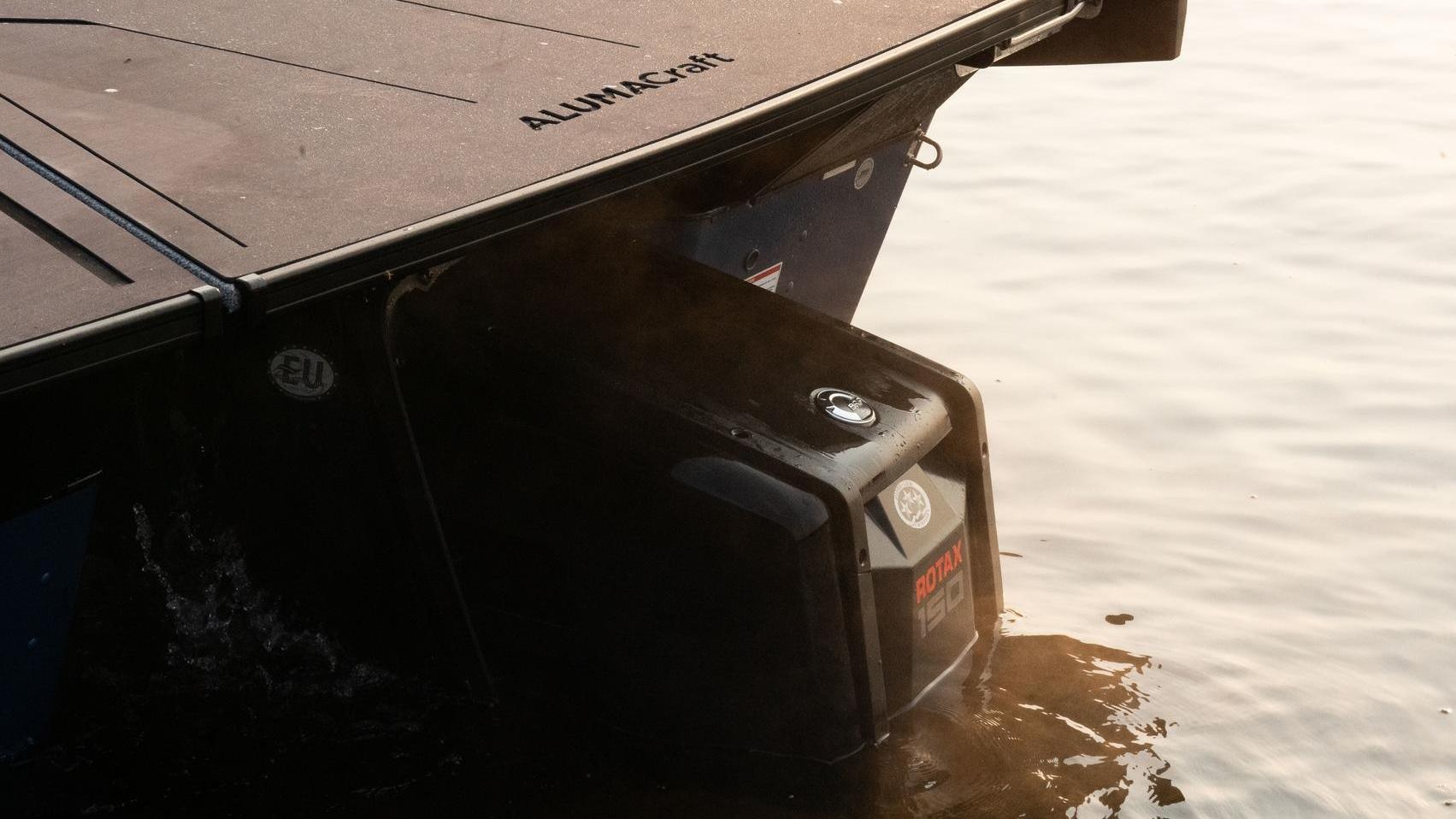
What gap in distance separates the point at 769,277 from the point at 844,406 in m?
0.50

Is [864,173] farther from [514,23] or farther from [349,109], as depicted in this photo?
[349,109]

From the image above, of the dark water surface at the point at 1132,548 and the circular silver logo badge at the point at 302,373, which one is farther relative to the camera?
the dark water surface at the point at 1132,548

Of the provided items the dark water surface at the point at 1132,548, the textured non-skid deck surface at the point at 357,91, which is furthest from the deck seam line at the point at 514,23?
the dark water surface at the point at 1132,548

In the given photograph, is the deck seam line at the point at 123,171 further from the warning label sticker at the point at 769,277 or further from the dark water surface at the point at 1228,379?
the dark water surface at the point at 1228,379

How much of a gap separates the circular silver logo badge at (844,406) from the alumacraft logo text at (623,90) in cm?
48

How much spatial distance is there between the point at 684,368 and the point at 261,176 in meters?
0.65

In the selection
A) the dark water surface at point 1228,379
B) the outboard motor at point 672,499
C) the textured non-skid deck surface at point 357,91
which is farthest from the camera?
the dark water surface at point 1228,379

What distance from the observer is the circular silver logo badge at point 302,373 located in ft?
6.25

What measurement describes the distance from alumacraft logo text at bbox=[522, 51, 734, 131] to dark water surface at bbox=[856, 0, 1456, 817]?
1135mm

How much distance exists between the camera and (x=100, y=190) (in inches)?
61.2

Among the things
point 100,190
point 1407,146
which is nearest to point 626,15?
point 100,190

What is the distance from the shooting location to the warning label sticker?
2525 mm

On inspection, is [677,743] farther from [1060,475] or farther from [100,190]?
[1060,475]

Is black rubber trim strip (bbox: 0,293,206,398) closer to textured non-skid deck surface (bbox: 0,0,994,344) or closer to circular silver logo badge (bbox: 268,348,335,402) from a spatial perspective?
textured non-skid deck surface (bbox: 0,0,994,344)
